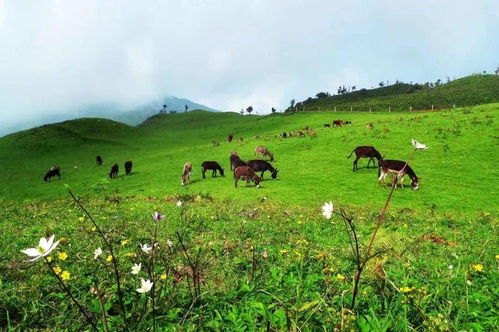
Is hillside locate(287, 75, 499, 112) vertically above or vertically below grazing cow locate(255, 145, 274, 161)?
above

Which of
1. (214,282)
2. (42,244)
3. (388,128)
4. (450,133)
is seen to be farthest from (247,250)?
(388,128)

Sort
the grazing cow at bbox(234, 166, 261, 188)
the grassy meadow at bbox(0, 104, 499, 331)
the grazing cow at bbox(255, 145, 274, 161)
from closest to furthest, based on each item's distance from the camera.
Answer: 1. the grassy meadow at bbox(0, 104, 499, 331)
2. the grazing cow at bbox(234, 166, 261, 188)
3. the grazing cow at bbox(255, 145, 274, 161)

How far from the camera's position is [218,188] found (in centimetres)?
2686

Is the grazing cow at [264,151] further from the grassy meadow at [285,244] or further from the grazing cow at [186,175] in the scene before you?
the grazing cow at [186,175]

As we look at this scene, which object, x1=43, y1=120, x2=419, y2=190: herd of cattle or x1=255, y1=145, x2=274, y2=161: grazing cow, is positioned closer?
x1=43, y1=120, x2=419, y2=190: herd of cattle

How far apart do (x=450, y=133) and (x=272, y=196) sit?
62.9 feet

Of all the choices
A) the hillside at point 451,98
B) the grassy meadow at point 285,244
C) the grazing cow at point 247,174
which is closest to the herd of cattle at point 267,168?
the grazing cow at point 247,174

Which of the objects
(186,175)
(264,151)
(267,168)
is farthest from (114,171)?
(267,168)

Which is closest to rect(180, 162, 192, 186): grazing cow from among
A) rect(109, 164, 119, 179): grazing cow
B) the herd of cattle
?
the herd of cattle

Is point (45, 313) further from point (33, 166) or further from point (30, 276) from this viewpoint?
point (33, 166)

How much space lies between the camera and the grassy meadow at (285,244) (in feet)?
11.1

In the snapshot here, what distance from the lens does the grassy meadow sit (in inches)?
134

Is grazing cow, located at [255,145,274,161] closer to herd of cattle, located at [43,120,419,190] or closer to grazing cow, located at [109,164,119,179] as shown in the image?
herd of cattle, located at [43,120,419,190]

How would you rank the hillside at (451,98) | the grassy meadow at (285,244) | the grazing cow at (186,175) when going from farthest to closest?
the hillside at (451,98)
the grazing cow at (186,175)
the grassy meadow at (285,244)
